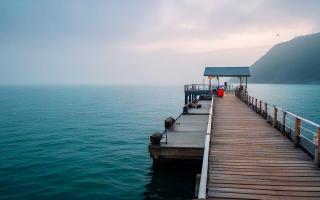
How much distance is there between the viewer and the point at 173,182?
12719 millimetres

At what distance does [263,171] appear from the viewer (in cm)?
629

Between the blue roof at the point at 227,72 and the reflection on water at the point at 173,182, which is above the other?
the blue roof at the point at 227,72

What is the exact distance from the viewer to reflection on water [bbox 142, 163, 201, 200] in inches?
463

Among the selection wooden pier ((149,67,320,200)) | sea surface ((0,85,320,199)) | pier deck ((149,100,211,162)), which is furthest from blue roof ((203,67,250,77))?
wooden pier ((149,67,320,200))

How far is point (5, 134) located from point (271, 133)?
1029 inches

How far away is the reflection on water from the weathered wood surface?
3.60 m

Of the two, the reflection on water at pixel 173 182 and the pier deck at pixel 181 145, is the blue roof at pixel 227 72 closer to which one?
the pier deck at pixel 181 145

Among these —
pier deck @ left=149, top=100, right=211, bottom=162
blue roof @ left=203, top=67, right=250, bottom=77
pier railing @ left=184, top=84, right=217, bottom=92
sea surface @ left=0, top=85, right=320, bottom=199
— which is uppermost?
blue roof @ left=203, top=67, right=250, bottom=77

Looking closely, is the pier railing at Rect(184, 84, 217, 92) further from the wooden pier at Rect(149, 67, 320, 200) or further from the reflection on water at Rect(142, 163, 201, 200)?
the reflection on water at Rect(142, 163, 201, 200)

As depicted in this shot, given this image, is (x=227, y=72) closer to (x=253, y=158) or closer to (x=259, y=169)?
(x=253, y=158)

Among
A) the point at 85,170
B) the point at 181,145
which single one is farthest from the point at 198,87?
the point at 181,145

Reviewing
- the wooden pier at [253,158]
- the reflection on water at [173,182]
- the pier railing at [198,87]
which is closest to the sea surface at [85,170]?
the reflection on water at [173,182]

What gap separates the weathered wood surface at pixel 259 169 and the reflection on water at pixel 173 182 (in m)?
3.60

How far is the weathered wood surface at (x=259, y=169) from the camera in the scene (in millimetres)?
5195
